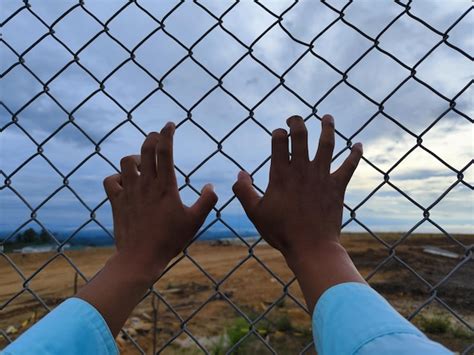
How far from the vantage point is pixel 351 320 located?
77 cm

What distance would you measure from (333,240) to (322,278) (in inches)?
4.5

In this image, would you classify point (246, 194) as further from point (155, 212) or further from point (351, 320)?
point (351, 320)

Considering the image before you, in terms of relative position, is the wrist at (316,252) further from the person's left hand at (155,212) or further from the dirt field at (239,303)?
the dirt field at (239,303)

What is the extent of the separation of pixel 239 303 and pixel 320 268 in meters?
7.54

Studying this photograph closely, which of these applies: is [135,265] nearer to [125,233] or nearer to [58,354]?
[125,233]

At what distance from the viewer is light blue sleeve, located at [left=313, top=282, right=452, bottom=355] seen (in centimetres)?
68

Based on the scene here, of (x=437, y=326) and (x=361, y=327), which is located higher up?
(x=361, y=327)

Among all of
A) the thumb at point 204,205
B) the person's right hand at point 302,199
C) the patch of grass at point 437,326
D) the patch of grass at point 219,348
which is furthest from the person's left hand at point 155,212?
the patch of grass at point 437,326

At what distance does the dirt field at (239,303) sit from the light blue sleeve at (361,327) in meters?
1.26

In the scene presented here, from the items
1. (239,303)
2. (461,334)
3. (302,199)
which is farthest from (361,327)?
(239,303)

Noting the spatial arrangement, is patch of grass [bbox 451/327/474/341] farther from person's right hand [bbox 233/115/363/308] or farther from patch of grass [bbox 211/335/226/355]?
person's right hand [bbox 233/115/363/308]

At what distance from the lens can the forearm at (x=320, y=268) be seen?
0.94m

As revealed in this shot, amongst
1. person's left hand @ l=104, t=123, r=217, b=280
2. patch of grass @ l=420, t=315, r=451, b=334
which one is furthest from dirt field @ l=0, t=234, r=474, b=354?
person's left hand @ l=104, t=123, r=217, b=280

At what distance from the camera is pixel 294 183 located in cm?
108
